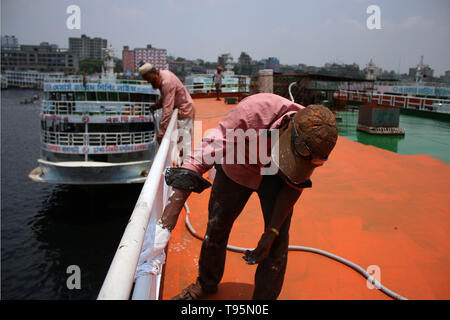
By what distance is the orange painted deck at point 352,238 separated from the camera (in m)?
2.57

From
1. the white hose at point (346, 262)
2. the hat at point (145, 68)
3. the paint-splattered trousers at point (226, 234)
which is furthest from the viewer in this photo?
the hat at point (145, 68)

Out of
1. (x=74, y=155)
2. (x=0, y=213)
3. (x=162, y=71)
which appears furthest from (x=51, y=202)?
(x=162, y=71)

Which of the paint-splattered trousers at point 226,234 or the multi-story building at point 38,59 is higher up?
the multi-story building at point 38,59

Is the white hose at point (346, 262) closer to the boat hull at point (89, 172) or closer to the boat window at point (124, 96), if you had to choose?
the boat hull at point (89, 172)

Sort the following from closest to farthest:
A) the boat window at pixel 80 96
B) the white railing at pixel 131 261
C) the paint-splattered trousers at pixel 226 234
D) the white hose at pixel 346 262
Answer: the white railing at pixel 131 261
the paint-splattered trousers at pixel 226 234
the white hose at pixel 346 262
the boat window at pixel 80 96

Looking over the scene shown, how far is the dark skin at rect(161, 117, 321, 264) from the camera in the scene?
1.65m

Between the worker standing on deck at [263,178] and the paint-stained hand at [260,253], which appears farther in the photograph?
the paint-stained hand at [260,253]

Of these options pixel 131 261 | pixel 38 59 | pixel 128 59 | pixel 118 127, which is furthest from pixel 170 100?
pixel 38 59

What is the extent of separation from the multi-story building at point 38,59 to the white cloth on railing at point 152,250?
451 ft

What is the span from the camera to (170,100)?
15.6 feet

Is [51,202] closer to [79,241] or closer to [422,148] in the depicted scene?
[79,241]

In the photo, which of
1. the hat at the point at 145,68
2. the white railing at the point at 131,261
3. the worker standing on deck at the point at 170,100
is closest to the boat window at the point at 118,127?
the worker standing on deck at the point at 170,100

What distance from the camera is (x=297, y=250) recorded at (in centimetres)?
308

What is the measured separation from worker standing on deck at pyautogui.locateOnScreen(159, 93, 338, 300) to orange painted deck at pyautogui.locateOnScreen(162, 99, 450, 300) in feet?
1.62
